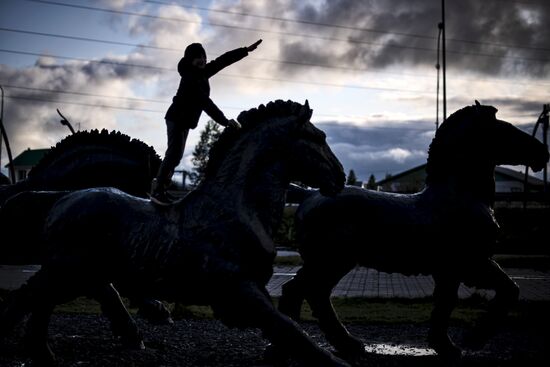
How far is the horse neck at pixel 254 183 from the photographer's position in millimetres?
4465

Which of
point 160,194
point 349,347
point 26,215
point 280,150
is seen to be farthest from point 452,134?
point 26,215

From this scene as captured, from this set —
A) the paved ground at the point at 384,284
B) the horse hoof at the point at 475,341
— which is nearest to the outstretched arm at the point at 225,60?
the horse hoof at the point at 475,341

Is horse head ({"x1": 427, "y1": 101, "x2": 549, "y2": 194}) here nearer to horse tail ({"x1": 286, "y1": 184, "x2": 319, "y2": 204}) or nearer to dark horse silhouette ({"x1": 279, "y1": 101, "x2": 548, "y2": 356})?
dark horse silhouette ({"x1": 279, "y1": 101, "x2": 548, "y2": 356})

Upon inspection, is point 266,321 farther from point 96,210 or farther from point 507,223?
point 507,223

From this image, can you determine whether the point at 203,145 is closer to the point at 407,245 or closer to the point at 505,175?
the point at 505,175

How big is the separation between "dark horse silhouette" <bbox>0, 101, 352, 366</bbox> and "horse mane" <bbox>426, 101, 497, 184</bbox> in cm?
178

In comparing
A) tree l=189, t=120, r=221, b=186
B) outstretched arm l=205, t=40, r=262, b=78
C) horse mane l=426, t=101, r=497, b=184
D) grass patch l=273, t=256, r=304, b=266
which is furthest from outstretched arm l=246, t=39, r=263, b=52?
tree l=189, t=120, r=221, b=186

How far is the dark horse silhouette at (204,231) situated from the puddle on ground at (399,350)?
2336 millimetres

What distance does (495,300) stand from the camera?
5.65 m

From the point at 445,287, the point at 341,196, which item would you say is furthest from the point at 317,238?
the point at 445,287

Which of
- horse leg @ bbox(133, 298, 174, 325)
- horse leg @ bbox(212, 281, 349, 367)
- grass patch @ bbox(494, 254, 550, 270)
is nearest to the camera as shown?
horse leg @ bbox(212, 281, 349, 367)

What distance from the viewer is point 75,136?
649cm

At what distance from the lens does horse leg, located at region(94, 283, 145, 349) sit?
607 cm

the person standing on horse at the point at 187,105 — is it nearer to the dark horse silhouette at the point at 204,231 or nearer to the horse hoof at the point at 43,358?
the dark horse silhouette at the point at 204,231
